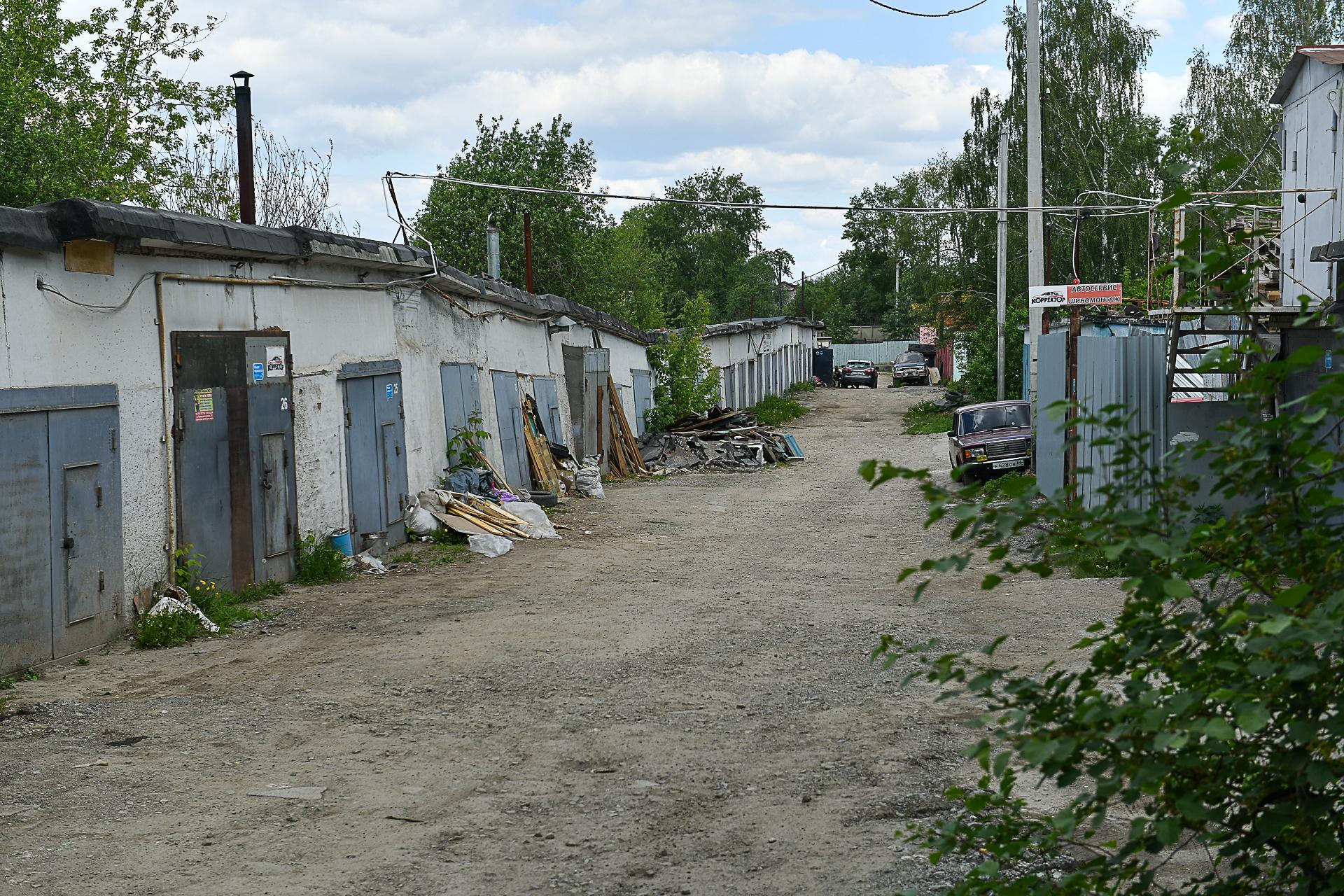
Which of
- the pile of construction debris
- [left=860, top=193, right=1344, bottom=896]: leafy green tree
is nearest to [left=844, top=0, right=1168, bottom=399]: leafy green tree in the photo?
the pile of construction debris

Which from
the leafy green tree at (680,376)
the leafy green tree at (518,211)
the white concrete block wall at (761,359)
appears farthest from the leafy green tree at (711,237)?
the leafy green tree at (680,376)

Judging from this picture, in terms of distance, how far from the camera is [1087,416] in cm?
276

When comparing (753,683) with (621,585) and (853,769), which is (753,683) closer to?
(853,769)

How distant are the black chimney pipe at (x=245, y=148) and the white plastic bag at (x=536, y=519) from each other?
502 cm

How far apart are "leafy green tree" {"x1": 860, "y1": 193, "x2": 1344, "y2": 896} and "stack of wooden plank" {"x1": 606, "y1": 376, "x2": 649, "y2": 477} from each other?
22.5m

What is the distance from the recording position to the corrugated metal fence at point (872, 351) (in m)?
80.8

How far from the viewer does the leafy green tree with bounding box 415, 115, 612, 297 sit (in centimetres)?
4091

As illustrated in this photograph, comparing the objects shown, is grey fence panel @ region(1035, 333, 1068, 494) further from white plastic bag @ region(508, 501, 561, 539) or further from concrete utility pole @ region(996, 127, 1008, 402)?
concrete utility pole @ region(996, 127, 1008, 402)

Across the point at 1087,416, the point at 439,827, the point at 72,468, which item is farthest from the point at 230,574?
the point at 1087,416

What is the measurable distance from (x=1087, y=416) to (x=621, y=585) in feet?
32.0

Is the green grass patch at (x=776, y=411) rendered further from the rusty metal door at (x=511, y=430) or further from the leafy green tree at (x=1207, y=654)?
the leafy green tree at (x=1207, y=654)

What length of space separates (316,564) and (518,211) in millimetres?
31630

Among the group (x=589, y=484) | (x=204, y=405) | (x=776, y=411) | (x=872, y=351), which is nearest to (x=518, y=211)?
(x=776, y=411)

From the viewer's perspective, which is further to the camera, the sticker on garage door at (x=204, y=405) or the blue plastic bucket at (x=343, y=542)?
the blue plastic bucket at (x=343, y=542)
